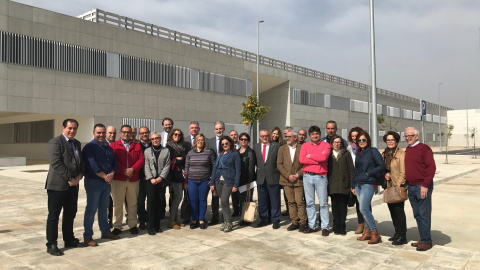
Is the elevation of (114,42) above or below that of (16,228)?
above

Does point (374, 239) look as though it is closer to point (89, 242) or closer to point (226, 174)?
point (226, 174)

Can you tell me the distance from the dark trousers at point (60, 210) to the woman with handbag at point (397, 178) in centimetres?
479

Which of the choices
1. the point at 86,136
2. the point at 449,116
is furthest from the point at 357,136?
the point at 449,116

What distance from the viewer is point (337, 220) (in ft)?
20.7

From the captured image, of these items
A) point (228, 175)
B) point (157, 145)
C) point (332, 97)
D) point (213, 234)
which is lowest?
point (213, 234)

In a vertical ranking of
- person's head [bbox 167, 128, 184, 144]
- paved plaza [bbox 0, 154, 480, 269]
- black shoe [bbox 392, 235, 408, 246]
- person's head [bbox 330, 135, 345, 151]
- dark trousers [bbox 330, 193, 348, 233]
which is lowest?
paved plaza [bbox 0, 154, 480, 269]

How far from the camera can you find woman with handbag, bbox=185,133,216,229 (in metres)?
6.79

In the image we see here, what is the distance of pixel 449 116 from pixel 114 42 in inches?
3593

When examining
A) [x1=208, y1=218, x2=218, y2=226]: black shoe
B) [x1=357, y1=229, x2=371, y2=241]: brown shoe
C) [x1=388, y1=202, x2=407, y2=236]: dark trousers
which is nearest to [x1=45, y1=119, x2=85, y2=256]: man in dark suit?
[x1=208, y1=218, x2=218, y2=226]: black shoe

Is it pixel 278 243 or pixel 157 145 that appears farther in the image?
pixel 157 145

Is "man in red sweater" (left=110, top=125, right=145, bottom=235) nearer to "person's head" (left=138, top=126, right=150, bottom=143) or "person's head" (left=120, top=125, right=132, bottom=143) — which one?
"person's head" (left=120, top=125, right=132, bottom=143)

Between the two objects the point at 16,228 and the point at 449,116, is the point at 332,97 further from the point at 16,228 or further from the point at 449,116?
the point at 449,116

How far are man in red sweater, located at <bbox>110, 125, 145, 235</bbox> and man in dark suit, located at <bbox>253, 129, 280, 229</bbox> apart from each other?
219cm

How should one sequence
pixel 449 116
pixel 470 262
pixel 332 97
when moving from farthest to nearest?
pixel 449 116
pixel 332 97
pixel 470 262
